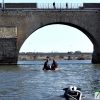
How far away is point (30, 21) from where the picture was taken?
4888 cm

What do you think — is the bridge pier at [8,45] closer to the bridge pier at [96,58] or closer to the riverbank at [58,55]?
the bridge pier at [96,58]

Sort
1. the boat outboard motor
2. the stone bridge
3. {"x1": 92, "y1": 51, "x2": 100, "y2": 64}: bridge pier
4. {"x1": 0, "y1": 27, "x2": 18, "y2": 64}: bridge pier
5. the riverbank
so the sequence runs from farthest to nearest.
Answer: the riverbank
{"x1": 92, "y1": 51, "x2": 100, "y2": 64}: bridge pier
the stone bridge
{"x1": 0, "y1": 27, "x2": 18, "y2": 64}: bridge pier
the boat outboard motor

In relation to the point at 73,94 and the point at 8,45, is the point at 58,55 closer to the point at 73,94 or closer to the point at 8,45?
the point at 8,45

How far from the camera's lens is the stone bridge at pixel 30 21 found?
1866 inches

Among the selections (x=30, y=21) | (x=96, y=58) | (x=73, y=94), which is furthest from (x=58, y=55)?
(x=73, y=94)

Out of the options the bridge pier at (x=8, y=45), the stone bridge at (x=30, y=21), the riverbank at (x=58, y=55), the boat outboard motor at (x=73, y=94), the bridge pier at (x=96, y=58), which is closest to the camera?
the boat outboard motor at (x=73, y=94)

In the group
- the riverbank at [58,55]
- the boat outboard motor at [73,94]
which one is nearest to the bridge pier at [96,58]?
the boat outboard motor at [73,94]

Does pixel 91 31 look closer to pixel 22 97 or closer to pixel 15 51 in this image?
pixel 15 51

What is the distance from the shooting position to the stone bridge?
1866 inches

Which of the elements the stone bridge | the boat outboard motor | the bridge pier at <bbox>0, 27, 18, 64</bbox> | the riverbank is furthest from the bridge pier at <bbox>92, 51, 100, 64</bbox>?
the riverbank

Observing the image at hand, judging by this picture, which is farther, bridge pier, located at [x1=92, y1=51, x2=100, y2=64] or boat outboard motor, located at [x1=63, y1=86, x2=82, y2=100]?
bridge pier, located at [x1=92, y1=51, x2=100, y2=64]

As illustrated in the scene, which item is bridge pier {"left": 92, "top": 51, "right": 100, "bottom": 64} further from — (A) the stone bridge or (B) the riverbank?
(B) the riverbank

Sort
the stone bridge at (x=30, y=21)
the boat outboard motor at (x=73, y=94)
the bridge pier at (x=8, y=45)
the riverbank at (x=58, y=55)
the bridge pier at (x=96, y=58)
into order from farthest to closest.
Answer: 1. the riverbank at (x=58, y=55)
2. the bridge pier at (x=96, y=58)
3. the stone bridge at (x=30, y=21)
4. the bridge pier at (x=8, y=45)
5. the boat outboard motor at (x=73, y=94)

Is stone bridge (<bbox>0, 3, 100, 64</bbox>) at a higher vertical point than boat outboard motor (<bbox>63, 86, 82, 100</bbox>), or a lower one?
higher
